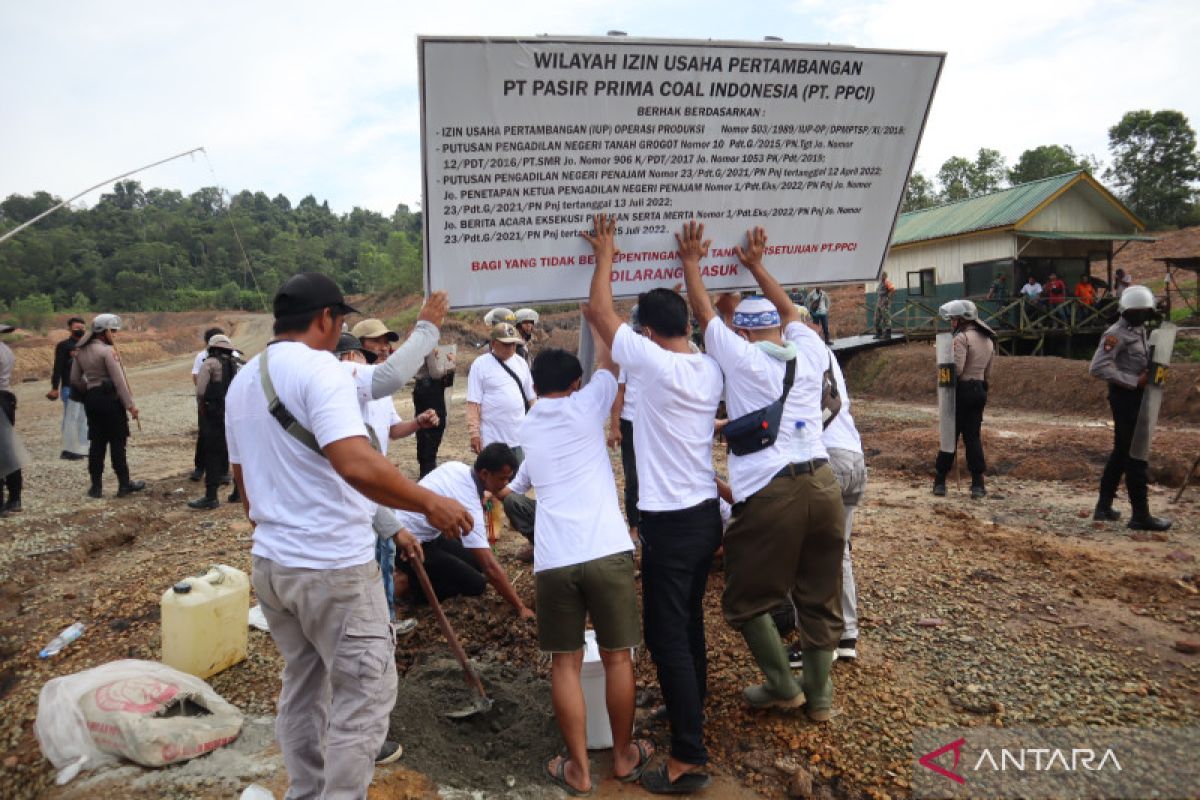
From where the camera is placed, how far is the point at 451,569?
457cm

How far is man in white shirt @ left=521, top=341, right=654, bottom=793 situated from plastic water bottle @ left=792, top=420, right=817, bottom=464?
31.2 inches

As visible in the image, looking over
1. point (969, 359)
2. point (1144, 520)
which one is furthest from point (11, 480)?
point (1144, 520)

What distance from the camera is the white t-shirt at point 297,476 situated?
2314mm

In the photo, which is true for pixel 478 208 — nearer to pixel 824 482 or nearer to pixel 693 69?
pixel 693 69

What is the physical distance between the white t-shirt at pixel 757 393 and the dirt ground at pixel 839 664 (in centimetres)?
123

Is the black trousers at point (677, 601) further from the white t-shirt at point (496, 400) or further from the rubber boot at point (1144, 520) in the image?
the rubber boot at point (1144, 520)

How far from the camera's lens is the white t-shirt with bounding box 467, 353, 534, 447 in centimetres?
563

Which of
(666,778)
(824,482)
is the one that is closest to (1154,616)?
(824,482)

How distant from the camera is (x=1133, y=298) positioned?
19.9ft

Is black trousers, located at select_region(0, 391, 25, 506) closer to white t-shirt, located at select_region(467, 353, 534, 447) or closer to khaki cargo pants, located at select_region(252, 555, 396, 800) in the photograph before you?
white t-shirt, located at select_region(467, 353, 534, 447)

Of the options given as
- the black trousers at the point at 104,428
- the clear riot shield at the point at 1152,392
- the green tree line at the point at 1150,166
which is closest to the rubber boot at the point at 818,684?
the clear riot shield at the point at 1152,392

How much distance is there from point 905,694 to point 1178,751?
1.04 m

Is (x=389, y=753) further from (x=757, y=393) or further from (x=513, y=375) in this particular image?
(x=513, y=375)

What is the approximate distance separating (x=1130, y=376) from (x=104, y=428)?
9955mm
